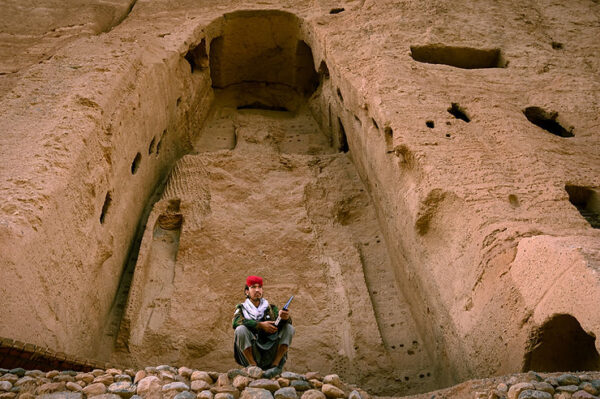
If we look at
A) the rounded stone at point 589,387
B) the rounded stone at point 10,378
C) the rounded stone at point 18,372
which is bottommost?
the rounded stone at point 589,387

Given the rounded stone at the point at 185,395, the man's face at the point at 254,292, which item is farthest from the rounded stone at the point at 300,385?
the man's face at the point at 254,292

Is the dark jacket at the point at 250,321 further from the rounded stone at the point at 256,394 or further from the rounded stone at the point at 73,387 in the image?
the rounded stone at the point at 73,387

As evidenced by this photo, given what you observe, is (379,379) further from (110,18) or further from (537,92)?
(110,18)

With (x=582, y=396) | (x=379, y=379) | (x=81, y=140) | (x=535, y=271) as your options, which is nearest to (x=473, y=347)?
(x=535, y=271)

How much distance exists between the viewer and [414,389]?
13.4ft

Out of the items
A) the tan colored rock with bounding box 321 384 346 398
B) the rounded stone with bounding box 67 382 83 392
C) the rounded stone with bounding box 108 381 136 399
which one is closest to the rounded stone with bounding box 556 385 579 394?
the tan colored rock with bounding box 321 384 346 398

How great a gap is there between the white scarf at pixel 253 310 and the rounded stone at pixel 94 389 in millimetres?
1083

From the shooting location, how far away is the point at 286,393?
2557mm

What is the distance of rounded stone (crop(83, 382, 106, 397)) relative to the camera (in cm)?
252

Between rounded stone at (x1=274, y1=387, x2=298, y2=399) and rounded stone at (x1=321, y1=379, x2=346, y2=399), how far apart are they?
0.51 feet

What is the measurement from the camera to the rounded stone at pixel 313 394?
2556 mm

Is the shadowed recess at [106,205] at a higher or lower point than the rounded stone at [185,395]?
lower

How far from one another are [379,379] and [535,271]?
1.57 meters

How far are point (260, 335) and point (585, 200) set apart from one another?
257 cm
